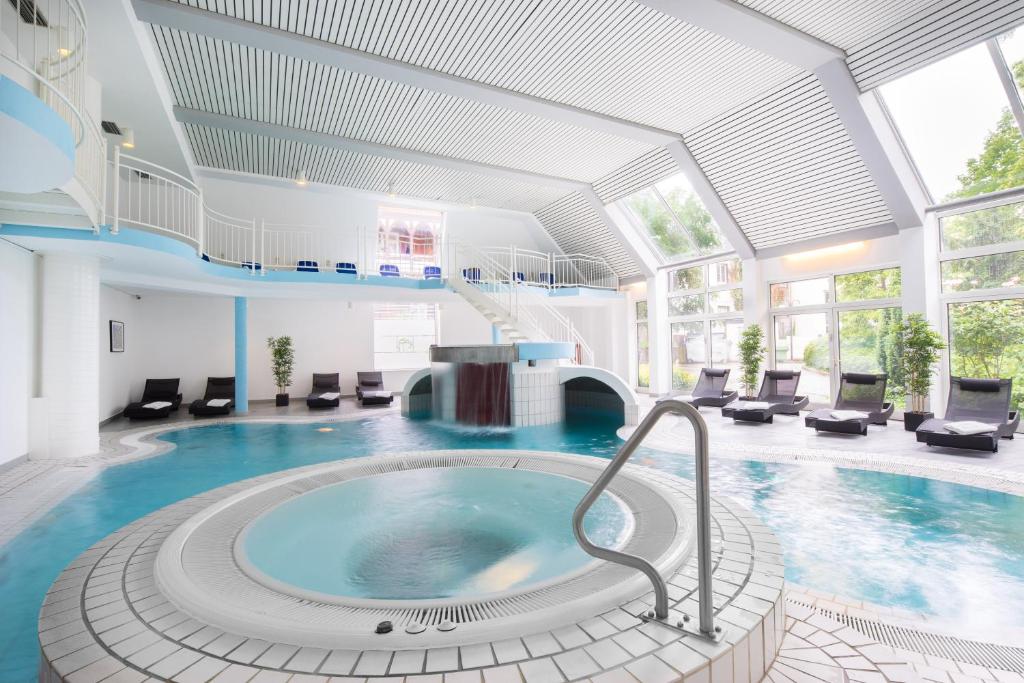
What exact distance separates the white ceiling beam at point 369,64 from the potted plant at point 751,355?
14.3 ft

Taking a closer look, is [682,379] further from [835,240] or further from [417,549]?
[417,549]

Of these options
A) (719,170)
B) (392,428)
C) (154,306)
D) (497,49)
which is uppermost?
(497,49)

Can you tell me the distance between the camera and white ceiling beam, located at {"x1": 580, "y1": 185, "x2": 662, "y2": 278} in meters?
12.5

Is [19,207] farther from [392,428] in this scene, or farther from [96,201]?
[392,428]

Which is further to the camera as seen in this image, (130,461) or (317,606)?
(130,461)

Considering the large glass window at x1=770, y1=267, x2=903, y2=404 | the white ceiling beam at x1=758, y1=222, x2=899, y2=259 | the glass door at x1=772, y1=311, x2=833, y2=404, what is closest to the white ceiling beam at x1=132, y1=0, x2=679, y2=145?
the white ceiling beam at x1=758, y1=222, x2=899, y2=259

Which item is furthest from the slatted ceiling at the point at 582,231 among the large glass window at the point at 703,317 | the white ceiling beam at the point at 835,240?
the white ceiling beam at the point at 835,240

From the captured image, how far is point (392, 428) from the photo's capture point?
8617 millimetres

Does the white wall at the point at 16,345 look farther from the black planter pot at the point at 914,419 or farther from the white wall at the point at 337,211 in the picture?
the black planter pot at the point at 914,419

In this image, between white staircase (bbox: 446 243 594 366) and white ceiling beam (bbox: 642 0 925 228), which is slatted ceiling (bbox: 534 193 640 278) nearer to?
white staircase (bbox: 446 243 594 366)

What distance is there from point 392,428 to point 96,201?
5.05 metres

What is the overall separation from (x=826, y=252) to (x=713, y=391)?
138 inches

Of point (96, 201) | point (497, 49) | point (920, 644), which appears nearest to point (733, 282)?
point (497, 49)

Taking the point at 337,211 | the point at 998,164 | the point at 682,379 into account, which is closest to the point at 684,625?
the point at 998,164
